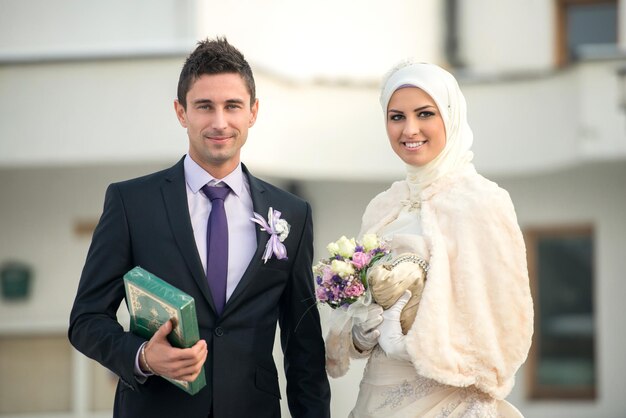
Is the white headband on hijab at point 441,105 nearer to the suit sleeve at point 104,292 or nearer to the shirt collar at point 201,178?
the shirt collar at point 201,178

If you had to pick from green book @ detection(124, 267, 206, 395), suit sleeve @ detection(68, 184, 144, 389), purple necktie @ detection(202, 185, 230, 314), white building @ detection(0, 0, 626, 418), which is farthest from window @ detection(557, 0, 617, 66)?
green book @ detection(124, 267, 206, 395)

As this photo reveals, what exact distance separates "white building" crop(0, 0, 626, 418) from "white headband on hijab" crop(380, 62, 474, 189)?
258 inches

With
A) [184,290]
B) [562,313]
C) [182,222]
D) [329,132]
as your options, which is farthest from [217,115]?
[562,313]

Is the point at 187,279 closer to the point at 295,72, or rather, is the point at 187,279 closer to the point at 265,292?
the point at 265,292

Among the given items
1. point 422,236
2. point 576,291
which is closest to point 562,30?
point 576,291

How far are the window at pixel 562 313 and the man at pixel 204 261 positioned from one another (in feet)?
29.1

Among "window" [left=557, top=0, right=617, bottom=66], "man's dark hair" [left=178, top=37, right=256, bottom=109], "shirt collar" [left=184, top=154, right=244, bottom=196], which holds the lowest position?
"shirt collar" [left=184, top=154, right=244, bottom=196]

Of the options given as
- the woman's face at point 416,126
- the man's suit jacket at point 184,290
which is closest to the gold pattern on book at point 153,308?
the man's suit jacket at point 184,290

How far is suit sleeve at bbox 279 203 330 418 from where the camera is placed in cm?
503

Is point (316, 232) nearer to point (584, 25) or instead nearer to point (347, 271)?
point (584, 25)

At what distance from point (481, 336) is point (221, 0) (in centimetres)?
782

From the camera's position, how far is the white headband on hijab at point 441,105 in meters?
4.90

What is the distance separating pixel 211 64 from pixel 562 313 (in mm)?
9365

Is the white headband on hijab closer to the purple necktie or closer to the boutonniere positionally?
the boutonniere
